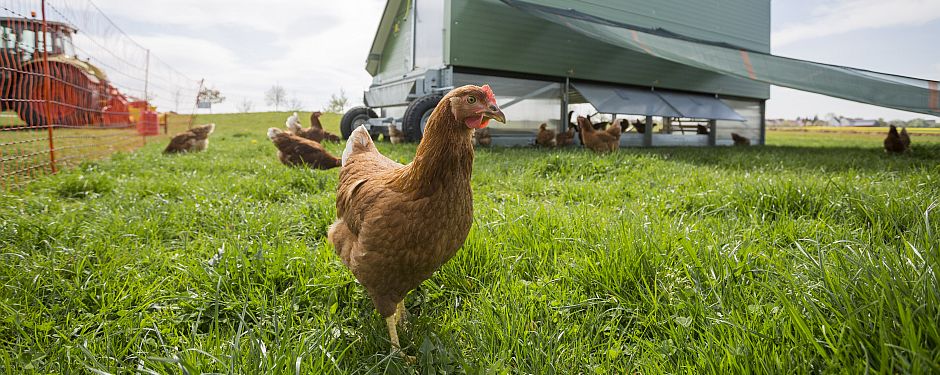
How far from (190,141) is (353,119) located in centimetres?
411

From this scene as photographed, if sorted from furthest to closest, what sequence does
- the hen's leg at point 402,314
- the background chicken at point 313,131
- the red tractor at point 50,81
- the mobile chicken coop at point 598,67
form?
the background chicken at point 313,131 < the mobile chicken coop at point 598,67 < the red tractor at point 50,81 < the hen's leg at point 402,314

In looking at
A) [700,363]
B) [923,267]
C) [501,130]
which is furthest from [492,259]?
[501,130]

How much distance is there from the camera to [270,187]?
3.71 m

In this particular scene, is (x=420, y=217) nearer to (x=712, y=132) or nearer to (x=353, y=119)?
(x=353, y=119)

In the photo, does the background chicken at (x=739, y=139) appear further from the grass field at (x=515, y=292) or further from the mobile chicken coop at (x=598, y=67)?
the grass field at (x=515, y=292)

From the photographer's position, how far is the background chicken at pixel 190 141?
7137 millimetres

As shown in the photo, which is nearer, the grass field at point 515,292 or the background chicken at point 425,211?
the grass field at point 515,292

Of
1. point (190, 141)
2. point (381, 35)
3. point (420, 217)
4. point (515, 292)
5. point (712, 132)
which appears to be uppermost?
point (381, 35)

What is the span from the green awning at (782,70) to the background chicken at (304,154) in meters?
4.51

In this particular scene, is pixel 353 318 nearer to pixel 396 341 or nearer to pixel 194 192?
pixel 396 341

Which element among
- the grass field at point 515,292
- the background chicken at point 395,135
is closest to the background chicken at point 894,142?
the grass field at point 515,292

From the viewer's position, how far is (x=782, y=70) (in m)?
6.09

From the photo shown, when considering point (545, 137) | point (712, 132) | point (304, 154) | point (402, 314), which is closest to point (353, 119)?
point (545, 137)

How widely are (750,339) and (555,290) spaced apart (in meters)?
0.71
